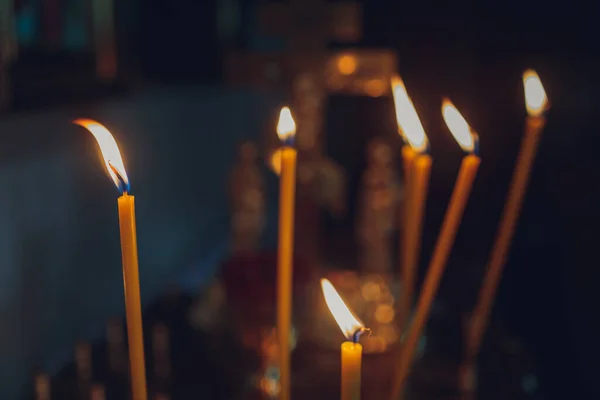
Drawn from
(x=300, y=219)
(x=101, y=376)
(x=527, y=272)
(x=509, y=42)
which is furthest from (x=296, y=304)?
(x=509, y=42)

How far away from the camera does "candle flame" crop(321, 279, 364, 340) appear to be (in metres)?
0.35

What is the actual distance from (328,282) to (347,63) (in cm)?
53

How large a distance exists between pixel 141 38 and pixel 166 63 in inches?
2.7

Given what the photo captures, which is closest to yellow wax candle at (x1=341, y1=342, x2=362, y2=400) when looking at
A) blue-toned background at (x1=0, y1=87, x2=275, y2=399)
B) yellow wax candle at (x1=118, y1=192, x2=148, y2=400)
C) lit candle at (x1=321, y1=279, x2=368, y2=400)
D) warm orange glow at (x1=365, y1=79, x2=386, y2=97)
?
lit candle at (x1=321, y1=279, x2=368, y2=400)

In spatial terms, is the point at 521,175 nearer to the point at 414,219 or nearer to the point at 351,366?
the point at 414,219

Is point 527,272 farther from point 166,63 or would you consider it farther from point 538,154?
point 166,63

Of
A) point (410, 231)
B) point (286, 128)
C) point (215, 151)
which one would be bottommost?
point (215, 151)

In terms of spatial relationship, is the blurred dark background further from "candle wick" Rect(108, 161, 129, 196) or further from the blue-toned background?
"candle wick" Rect(108, 161, 129, 196)

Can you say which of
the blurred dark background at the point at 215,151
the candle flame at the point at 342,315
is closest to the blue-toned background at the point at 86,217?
the blurred dark background at the point at 215,151

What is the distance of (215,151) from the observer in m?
1.25

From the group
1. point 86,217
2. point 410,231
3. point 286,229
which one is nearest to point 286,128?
point 286,229

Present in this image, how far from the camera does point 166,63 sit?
108 centimetres

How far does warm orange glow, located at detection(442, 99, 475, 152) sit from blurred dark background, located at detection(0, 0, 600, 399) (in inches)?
14.8

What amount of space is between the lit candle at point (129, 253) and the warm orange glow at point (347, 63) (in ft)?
1.71
